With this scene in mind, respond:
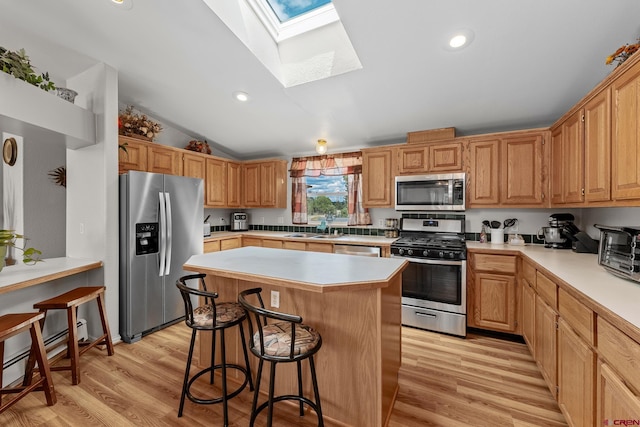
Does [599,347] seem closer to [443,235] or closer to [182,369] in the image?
[443,235]

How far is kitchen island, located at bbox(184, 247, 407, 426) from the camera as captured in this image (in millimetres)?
1570

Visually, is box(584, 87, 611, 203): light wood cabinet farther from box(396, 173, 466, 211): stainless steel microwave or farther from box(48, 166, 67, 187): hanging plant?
box(48, 166, 67, 187): hanging plant

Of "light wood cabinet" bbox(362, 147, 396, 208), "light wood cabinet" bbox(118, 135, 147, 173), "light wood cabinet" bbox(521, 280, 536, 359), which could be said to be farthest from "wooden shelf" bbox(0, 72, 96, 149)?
"light wood cabinet" bbox(521, 280, 536, 359)

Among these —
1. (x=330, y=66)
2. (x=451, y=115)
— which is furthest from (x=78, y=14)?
(x=451, y=115)

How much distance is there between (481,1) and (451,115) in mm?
1442

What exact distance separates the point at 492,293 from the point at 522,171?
1.36 m

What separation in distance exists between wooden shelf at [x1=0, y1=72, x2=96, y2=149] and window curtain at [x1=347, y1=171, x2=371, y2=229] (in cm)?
315

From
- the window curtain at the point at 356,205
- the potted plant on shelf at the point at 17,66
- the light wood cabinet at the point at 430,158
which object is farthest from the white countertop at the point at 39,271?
the light wood cabinet at the point at 430,158

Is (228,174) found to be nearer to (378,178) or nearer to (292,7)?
(378,178)

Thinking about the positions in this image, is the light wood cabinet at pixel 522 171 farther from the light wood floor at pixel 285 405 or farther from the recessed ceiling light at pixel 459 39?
the light wood floor at pixel 285 405

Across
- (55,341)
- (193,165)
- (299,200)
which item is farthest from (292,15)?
(55,341)

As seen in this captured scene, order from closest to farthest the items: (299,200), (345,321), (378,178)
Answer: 1. (345,321)
2. (378,178)
3. (299,200)

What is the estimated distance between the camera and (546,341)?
1.94m

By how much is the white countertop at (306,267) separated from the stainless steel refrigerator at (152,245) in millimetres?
1133
